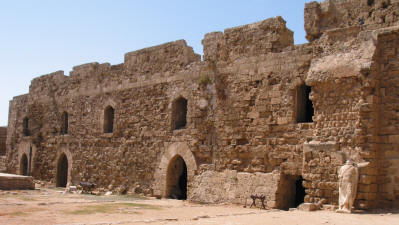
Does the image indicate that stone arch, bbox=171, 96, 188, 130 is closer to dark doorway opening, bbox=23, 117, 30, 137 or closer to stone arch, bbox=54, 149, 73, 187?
stone arch, bbox=54, 149, 73, 187

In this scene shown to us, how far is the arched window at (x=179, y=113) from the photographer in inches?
519

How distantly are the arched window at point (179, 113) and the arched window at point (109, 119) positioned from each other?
3319 millimetres

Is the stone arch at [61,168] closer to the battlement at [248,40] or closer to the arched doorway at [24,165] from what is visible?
the arched doorway at [24,165]

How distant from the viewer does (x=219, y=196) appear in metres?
11.3

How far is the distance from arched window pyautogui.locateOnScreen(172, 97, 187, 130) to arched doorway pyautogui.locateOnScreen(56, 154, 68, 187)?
6398 mm

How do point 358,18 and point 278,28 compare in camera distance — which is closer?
point 358,18

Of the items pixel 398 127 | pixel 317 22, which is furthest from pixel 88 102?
pixel 398 127

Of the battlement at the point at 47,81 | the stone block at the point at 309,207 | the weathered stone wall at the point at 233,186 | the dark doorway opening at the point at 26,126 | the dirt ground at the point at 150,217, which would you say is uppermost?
the battlement at the point at 47,81

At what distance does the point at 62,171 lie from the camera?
17781 mm

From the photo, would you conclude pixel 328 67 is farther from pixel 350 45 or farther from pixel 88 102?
pixel 88 102

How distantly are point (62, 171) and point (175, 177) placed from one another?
6541mm

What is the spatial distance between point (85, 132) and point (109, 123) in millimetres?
1153

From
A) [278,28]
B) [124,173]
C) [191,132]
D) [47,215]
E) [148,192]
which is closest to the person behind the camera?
[47,215]

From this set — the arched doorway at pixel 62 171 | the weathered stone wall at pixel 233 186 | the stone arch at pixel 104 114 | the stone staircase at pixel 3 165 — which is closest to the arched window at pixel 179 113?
the weathered stone wall at pixel 233 186
